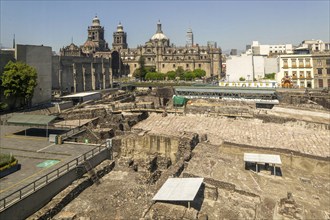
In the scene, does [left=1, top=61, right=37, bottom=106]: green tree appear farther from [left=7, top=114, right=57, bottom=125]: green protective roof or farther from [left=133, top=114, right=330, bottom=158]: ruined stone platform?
[left=133, top=114, right=330, bottom=158]: ruined stone platform

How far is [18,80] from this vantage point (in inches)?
1298

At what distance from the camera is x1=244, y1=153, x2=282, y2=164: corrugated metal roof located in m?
18.0

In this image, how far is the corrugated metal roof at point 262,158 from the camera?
17969 mm

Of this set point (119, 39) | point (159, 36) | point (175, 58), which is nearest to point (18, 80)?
point (175, 58)

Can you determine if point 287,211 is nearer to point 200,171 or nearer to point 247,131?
point 200,171

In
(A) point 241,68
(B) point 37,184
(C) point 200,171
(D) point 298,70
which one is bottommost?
(C) point 200,171

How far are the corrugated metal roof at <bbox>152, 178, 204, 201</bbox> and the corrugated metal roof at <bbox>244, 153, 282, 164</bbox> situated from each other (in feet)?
19.7

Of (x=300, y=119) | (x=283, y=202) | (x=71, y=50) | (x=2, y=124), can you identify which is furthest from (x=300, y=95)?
(x=71, y=50)

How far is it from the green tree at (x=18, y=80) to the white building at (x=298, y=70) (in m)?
45.6

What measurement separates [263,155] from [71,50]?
3511 inches

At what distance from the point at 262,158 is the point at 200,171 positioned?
438 centimetres

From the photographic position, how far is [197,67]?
106688 millimetres

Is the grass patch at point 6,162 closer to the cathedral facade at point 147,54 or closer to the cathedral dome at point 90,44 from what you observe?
the cathedral facade at point 147,54

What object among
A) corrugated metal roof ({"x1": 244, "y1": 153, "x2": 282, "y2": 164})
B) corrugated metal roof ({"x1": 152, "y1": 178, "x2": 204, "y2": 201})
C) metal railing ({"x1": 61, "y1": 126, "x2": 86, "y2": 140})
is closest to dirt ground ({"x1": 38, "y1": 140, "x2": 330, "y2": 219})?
corrugated metal roof ({"x1": 152, "y1": 178, "x2": 204, "y2": 201})
